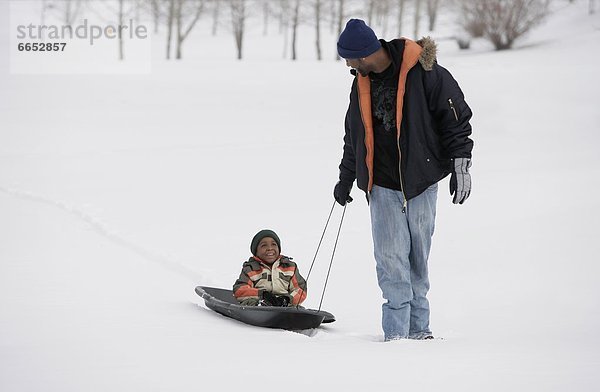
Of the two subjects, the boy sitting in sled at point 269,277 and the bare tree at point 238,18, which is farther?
the bare tree at point 238,18

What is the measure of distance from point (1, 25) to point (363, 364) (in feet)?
167

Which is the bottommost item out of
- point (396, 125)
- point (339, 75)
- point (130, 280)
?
point (130, 280)

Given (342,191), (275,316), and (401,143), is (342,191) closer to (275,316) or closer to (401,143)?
(401,143)

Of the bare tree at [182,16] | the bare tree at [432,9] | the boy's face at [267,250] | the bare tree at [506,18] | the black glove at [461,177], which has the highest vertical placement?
the bare tree at [432,9]

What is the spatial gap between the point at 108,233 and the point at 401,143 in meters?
4.84

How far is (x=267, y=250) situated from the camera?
572cm

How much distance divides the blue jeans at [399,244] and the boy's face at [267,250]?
0.80 m

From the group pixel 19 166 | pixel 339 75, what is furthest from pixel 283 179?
pixel 339 75

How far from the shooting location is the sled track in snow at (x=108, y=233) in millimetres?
7652

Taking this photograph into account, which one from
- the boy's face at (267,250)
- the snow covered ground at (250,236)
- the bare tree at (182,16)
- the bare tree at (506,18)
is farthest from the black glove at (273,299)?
the bare tree at (182,16)

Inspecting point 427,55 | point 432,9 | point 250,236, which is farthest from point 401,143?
point 432,9

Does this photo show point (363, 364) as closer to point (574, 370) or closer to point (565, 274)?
point (574, 370)

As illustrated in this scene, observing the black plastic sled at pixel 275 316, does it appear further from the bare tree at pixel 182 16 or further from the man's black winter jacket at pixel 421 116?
the bare tree at pixel 182 16

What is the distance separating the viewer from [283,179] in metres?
12.7
